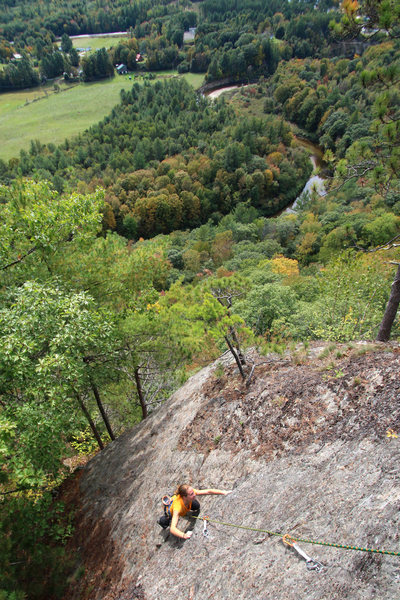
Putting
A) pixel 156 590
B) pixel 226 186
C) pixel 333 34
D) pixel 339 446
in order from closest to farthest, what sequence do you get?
pixel 339 446
pixel 156 590
pixel 333 34
pixel 226 186

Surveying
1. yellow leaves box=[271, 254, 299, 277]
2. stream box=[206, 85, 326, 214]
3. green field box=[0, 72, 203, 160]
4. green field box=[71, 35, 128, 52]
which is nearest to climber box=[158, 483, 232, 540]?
yellow leaves box=[271, 254, 299, 277]

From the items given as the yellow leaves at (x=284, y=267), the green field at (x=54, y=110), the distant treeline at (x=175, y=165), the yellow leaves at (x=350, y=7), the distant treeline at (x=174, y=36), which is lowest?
the yellow leaves at (x=284, y=267)

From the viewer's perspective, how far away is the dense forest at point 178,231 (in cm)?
812

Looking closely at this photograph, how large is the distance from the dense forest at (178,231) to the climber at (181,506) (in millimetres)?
2765

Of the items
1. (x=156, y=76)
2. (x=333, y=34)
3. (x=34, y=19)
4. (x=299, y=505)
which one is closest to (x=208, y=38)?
(x=156, y=76)

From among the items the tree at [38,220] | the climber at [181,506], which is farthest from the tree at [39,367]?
the climber at [181,506]

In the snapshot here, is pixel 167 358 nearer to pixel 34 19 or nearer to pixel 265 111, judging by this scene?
pixel 265 111

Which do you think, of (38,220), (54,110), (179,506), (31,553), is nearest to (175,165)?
(54,110)

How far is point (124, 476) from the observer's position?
10992 millimetres

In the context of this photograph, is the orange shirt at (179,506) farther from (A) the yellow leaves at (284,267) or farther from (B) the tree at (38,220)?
(A) the yellow leaves at (284,267)

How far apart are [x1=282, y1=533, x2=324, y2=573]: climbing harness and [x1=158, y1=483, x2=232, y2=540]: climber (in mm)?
2085

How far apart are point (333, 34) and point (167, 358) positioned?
1099 cm

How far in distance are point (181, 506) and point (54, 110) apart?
134477mm

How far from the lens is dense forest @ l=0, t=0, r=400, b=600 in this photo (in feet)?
26.6
